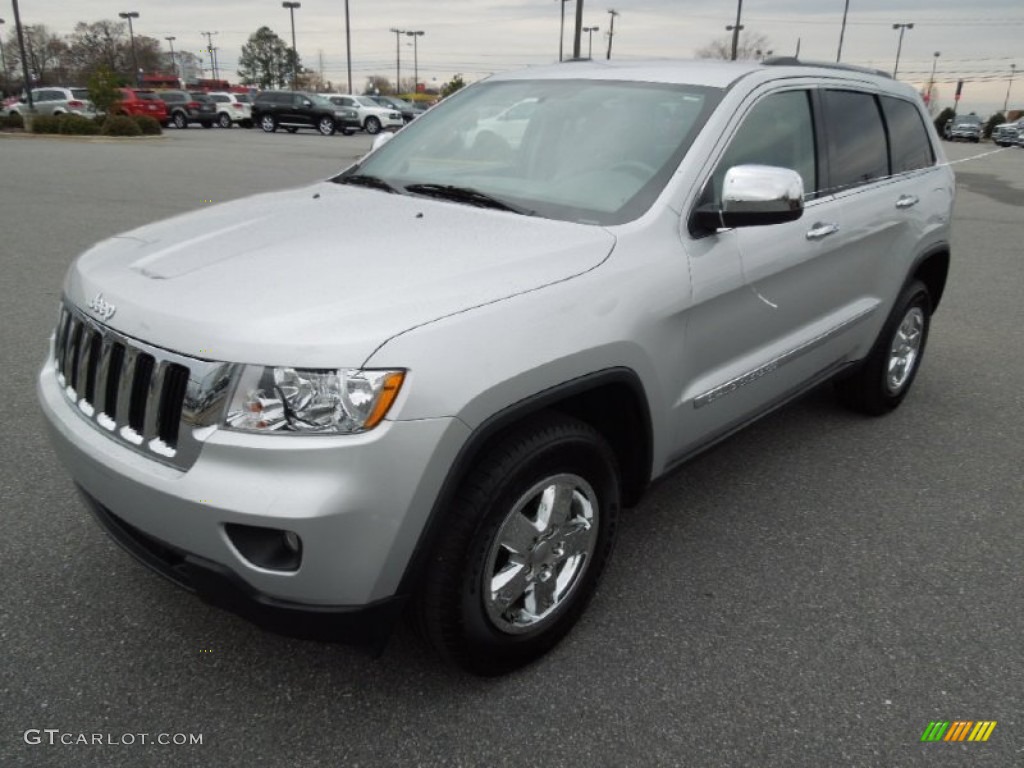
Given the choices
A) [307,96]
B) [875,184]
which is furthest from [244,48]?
[875,184]

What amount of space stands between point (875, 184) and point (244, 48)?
120m

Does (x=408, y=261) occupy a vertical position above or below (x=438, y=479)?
above

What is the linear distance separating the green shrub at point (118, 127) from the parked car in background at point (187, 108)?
10.9 meters

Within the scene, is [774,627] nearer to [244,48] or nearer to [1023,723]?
[1023,723]

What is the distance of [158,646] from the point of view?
2592 mm

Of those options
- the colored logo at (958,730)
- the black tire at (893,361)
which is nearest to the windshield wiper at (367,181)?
the colored logo at (958,730)

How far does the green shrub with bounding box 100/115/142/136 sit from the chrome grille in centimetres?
2920

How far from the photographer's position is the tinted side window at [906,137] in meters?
4.31

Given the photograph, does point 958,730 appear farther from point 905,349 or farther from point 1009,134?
point 1009,134

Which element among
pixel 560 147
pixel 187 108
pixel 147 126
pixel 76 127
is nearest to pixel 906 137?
pixel 560 147

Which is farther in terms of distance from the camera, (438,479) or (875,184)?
(875,184)

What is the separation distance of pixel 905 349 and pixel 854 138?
1.40m

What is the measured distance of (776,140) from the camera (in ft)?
10.9

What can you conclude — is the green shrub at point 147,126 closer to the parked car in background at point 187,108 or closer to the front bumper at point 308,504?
the parked car in background at point 187,108
